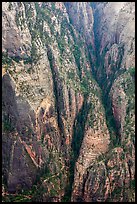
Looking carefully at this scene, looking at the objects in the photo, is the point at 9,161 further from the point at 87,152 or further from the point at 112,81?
the point at 112,81

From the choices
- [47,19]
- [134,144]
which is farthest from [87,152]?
[47,19]

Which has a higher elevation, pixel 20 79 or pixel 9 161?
pixel 20 79

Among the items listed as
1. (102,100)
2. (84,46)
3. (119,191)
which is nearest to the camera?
(119,191)

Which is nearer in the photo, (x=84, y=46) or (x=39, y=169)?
(x=39, y=169)

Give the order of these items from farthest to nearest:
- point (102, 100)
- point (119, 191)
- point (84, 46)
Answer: point (84, 46) < point (102, 100) < point (119, 191)

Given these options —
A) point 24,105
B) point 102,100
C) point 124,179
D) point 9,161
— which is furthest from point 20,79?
point 124,179

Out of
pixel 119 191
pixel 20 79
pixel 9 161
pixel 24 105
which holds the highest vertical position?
pixel 20 79
